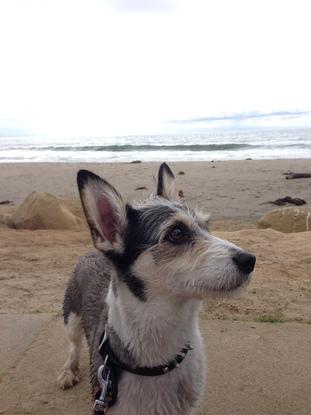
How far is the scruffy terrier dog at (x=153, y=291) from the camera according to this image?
306 centimetres

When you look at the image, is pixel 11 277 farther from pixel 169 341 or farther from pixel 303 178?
pixel 303 178

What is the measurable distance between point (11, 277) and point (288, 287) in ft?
12.6

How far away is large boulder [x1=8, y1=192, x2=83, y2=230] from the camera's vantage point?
35.9 feet

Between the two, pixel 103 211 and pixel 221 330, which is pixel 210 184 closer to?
pixel 221 330

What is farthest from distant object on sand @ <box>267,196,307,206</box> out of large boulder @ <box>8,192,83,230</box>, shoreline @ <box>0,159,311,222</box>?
large boulder @ <box>8,192,83,230</box>

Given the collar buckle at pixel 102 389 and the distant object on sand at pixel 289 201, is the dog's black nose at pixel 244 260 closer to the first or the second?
the collar buckle at pixel 102 389

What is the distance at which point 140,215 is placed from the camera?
3.39 meters

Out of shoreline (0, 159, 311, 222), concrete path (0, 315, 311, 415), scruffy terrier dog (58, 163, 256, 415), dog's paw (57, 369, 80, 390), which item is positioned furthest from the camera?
shoreline (0, 159, 311, 222)

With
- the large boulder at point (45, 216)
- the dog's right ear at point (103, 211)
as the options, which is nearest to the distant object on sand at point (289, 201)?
the large boulder at point (45, 216)

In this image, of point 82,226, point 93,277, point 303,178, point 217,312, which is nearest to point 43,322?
point 93,277

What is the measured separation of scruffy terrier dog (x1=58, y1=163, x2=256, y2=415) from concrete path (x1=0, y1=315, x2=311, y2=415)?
0.79 metres

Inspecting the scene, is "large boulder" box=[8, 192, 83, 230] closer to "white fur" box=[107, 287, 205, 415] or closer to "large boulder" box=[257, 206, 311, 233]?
"large boulder" box=[257, 206, 311, 233]

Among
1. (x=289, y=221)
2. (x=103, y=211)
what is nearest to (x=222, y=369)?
(x=103, y=211)

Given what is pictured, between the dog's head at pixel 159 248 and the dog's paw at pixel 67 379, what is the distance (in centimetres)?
162
